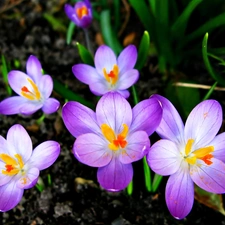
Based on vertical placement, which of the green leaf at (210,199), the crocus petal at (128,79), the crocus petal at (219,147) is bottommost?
the green leaf at (210,199)

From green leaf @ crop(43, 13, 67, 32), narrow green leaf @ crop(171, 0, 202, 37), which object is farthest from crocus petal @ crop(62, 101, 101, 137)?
green leaf @ crop(43, 13, 67, 32)

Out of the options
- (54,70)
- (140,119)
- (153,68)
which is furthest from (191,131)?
(54,70)

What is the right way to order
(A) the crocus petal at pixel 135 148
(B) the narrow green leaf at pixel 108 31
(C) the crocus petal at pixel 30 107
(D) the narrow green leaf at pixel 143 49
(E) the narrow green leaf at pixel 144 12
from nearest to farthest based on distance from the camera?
1. (A) the crocus petal at pixel 135 148
2. (C) the crocus petal at pixel 30 107
3. (D) the narrow green leaf at pixel 143 49
4. (E) the narrow green leaf at pixel 144 12
5. (B) the narrow green leaf at pixel 108 31

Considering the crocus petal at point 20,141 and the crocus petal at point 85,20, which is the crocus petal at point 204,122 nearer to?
the crocus petal at point 20,141

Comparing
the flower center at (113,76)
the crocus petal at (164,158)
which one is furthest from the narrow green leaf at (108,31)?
the crocus petal at (164,158)

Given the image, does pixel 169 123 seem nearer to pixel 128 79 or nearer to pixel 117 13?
pixel 128 79

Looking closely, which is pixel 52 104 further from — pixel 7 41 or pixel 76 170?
pixel 7 41
